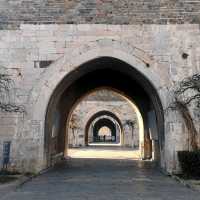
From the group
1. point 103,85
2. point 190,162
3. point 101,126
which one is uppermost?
point 103,85

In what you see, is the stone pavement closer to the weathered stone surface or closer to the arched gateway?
the weathered stone surface

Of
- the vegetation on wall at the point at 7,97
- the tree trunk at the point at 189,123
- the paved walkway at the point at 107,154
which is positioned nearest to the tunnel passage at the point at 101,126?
the paved walkway at the point at 107,154

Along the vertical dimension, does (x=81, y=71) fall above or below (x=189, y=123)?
above

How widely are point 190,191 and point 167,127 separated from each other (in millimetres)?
3077

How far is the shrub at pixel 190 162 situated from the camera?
Answer: 30.5 feet

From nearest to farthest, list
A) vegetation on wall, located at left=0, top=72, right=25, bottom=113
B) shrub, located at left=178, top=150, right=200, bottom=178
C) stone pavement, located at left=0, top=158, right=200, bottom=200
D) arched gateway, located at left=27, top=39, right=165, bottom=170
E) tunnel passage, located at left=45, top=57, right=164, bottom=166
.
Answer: stone pavement, located at left=0, top=158, right=200, bottom=200 < shrub, located at left=178, top=150, right=200, bottom=178 < vegetation on wall, located at left=0, top=72, right=25, bottom=113 < arched gateway, located at left=27, top=39, right=165, bottom=170 < tunnel passage, located at left=45, top=57, right=164, bottom=166

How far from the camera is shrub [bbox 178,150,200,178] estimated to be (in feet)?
30.5

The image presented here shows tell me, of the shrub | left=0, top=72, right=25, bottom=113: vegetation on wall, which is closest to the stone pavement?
the shrub

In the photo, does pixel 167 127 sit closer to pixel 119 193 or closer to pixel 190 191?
pixel 190 191

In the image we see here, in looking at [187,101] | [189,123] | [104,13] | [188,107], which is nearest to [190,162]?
[189,123]

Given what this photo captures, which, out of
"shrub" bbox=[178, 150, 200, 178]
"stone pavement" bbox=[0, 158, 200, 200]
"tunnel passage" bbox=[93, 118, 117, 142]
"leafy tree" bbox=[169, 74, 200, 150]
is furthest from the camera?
"tunnel passage" bbox=[93, 118, 117, 142]

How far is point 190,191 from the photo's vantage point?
7.43 meters

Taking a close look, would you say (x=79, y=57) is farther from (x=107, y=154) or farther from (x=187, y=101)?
(x=107, y=154)

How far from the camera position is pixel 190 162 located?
9406 millimetres
